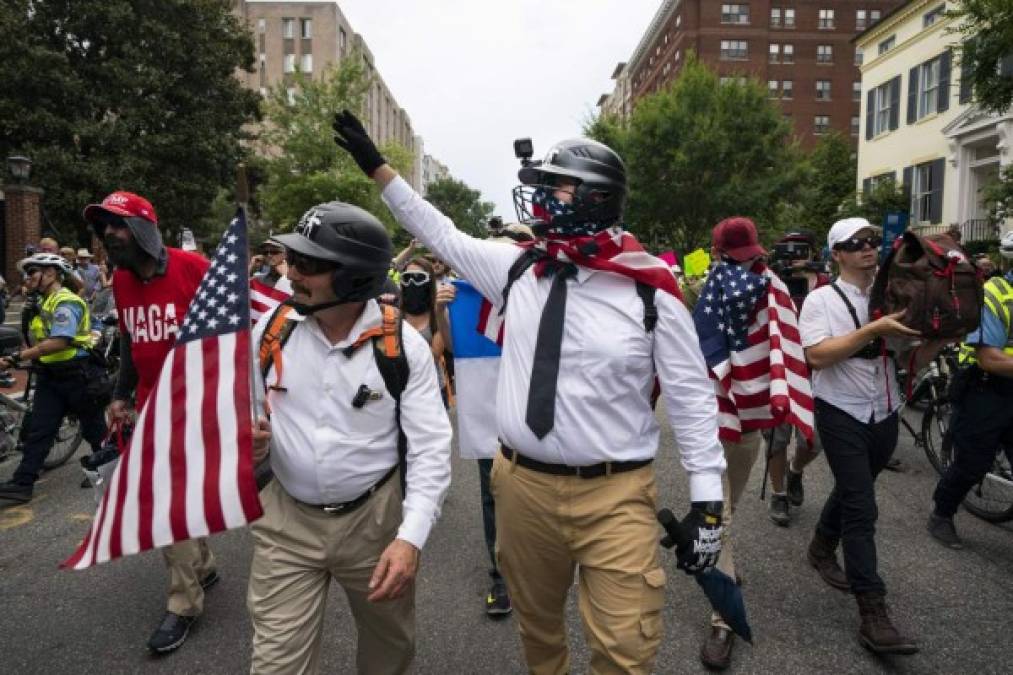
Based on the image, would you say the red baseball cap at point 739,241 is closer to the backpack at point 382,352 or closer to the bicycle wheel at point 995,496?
the backpack at point 382,352

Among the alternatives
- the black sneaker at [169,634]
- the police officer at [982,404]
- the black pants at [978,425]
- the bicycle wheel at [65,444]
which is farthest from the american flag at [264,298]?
the black pants at [978,425]

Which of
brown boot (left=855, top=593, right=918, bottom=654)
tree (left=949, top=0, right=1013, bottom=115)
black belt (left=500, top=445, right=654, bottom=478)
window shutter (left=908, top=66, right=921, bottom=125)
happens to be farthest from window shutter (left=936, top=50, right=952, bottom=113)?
black belt (left=500, top=445, right=654, bottom=478)

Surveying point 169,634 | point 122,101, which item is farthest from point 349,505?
point 122,101

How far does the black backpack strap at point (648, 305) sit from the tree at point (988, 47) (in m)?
9.90

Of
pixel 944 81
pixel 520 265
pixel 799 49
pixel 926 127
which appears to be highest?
pixel 799 49

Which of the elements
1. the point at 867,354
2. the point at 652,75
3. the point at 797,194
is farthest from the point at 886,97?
the point at 652,75

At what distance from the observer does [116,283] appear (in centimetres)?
361

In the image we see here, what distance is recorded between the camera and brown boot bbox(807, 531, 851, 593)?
4.04 meters

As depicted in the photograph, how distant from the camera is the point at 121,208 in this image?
11.1 feet

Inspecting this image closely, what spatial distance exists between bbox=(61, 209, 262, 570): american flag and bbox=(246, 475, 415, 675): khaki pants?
12.0 inches

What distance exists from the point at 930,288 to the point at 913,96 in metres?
29.2

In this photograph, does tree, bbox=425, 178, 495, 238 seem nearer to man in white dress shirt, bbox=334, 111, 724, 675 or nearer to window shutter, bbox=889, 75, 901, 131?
window shutter, bbox=889, 75, 901, 131

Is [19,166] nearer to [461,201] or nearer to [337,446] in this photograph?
[337,446]

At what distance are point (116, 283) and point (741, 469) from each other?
3.52 m
